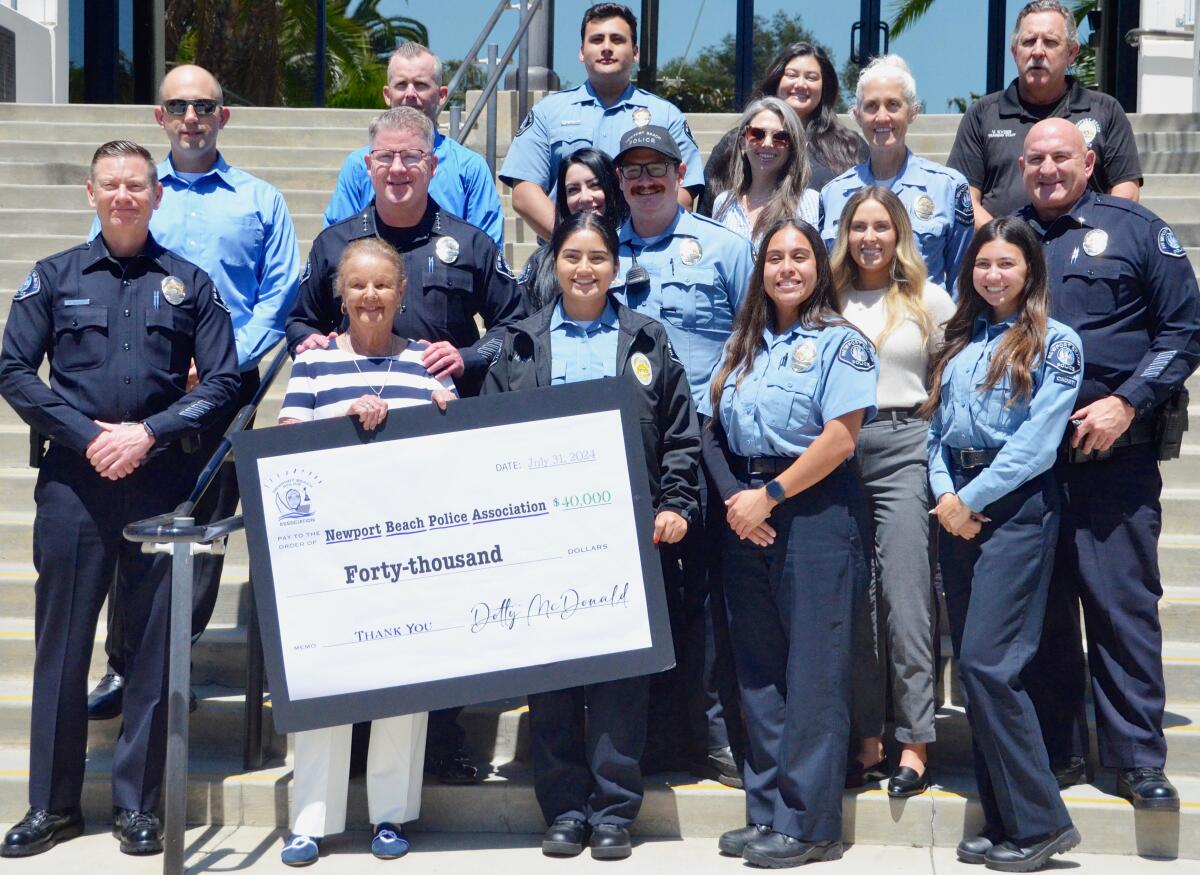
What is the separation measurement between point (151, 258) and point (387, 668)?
60.9 inches

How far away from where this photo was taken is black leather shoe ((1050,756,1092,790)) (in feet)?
14.9

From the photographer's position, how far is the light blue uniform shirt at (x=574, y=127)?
567 centimetres

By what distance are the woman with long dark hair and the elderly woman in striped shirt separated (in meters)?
1.61

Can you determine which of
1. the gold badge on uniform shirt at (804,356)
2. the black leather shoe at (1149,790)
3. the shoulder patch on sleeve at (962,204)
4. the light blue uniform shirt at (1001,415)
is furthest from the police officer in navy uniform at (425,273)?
the black leather shoe at (1149,790)

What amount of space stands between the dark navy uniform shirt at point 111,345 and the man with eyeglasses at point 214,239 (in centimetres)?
42

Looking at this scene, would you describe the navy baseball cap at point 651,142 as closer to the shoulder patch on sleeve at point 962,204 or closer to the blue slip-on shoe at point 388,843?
the shoulder patch on sleeve at point 962,204

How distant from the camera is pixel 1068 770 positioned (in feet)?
14.9

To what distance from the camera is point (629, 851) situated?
14.3 feet

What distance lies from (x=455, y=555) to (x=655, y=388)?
822 millimetres

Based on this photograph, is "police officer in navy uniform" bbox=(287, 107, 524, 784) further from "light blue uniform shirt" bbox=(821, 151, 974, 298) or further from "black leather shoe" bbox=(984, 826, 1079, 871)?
"black leather shoe" bbox=(984, 826, 1079, 871)

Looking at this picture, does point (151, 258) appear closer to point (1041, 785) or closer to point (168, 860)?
point (168, 860)

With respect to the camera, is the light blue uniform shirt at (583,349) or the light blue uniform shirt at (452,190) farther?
the light blue uniform shirt at (452,190)

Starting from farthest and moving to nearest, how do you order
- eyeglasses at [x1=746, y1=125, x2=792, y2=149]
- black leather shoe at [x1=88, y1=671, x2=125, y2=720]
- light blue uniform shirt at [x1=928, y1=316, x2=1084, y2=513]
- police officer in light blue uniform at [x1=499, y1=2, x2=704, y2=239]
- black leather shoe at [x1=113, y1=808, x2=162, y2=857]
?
police officer in light blue uniform at [x1=499, y1=2, x2=704, y2=239] → eyeglasses at [x1=746, y1=125, x2=792, y2=149] → black leather shoe at [x1=88, y1=671, x2=125, y2=720] → black leather shoe at [x1=113, y1=808, x2=162, y2=857] → light blue uniform shirt at [x1=928, y1=316, x2=1084, y2=513]

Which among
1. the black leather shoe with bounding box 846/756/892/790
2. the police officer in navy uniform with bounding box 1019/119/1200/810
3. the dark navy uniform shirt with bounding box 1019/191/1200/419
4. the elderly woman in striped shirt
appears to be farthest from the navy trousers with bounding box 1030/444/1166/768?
the elderly woman in striped shirt
